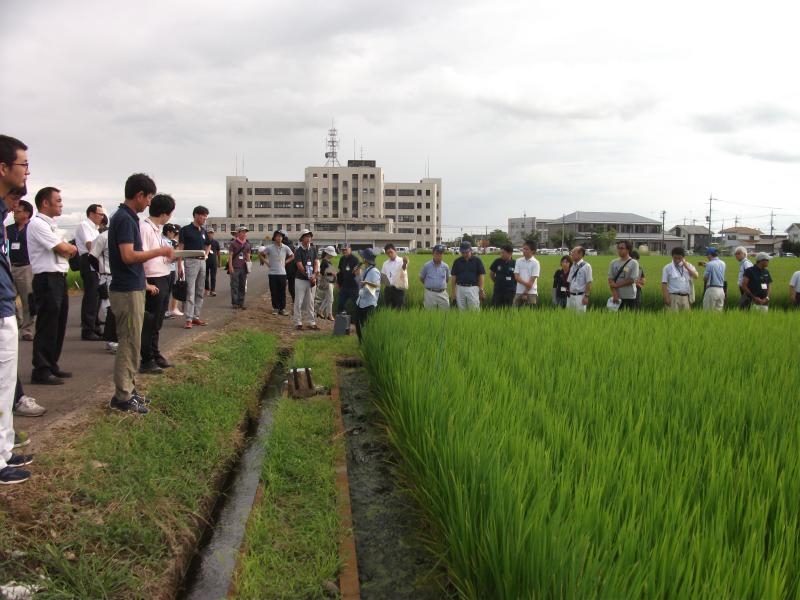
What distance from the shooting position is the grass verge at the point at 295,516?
274 centimetres

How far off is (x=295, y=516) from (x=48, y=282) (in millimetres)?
3584

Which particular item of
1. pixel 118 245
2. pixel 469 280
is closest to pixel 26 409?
pixel 118 245

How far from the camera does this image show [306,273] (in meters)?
10.6

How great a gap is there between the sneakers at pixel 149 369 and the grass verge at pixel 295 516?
142 cm

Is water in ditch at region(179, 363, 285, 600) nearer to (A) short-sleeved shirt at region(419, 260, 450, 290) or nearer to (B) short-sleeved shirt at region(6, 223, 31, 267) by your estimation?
(B) short-sleeved shirt at region(6, 223, 31, 267)

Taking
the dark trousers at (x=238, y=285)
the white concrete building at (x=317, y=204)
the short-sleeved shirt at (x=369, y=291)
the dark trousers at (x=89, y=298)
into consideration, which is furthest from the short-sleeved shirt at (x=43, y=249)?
the white concrete building at (x=317, y=204)

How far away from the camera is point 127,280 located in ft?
14.7

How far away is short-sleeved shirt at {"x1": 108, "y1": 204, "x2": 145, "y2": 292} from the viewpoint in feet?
→ 14.6

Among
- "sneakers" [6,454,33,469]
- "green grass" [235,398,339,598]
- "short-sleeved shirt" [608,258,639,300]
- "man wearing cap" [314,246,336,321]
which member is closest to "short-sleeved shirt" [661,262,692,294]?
"short-sleeved shirt" [608,258,639,300]

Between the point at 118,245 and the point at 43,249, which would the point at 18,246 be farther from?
the point at 118,245

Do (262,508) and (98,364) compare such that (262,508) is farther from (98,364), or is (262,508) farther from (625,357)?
(98,364)

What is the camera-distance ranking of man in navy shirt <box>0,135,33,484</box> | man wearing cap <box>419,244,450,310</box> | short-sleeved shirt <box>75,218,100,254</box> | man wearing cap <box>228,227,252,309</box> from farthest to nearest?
man wearing cap <box>228,227,252,309</box> < man wearing cap <box>419,244,450,310</box> < short-sleeved shirt <box>75,218,100,254</box> < man in navy shirt <box>0,135,33,484</box>

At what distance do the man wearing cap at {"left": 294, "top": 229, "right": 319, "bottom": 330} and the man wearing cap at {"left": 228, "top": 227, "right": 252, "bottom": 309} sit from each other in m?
1.91

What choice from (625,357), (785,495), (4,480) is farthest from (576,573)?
(625,357)
